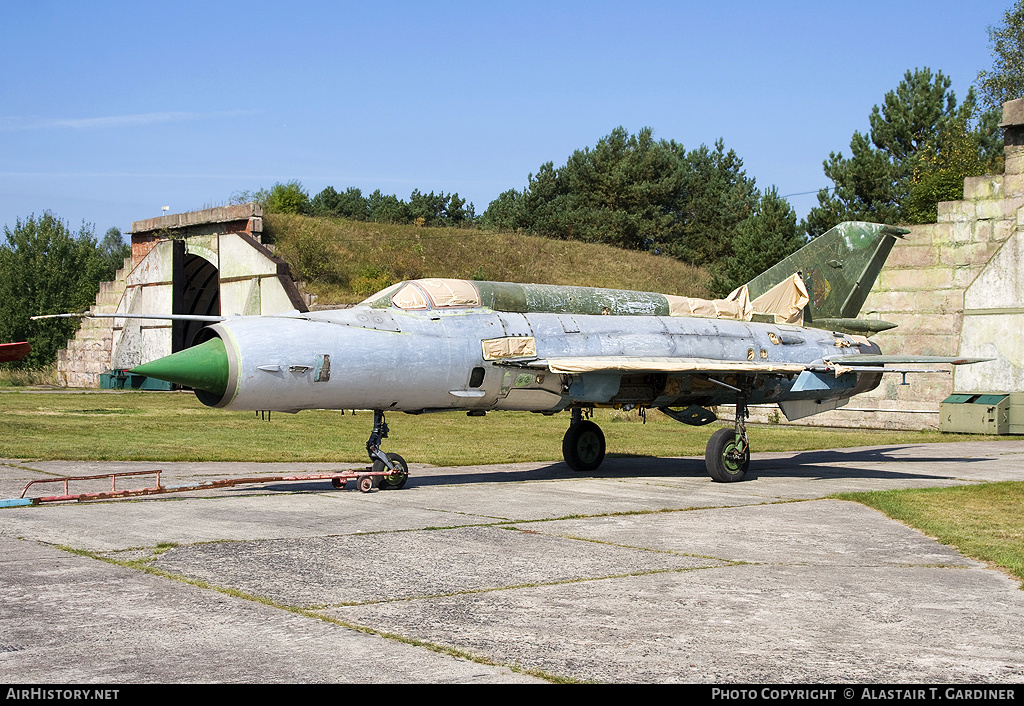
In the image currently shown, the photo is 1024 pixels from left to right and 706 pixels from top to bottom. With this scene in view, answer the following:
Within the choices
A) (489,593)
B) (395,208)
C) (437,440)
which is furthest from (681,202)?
(489,593)

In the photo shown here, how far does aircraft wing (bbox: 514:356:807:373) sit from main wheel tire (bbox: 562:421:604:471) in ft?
8.54

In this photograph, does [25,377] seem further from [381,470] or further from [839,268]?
[839,268]

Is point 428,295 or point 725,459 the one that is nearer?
point 428,295

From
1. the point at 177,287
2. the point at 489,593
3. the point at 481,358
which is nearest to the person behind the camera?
the point at 489,593

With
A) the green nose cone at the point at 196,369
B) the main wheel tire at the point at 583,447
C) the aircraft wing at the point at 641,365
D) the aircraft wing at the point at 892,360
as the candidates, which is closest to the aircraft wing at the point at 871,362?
the aircraft wing at the point at 892,360

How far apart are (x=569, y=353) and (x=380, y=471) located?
3300 mm

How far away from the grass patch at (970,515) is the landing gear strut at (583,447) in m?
4.87

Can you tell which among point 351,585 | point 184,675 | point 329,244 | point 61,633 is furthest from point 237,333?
point 329,244

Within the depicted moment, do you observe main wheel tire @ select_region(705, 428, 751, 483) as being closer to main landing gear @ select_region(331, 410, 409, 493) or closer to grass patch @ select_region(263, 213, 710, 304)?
main landing gear @ select_region(331, 410, 409, 493)

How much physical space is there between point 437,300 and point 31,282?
212 feet

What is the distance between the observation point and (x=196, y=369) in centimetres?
1130
